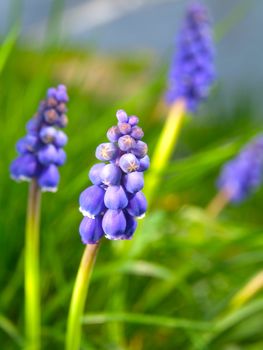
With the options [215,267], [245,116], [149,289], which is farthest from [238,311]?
[245,116]

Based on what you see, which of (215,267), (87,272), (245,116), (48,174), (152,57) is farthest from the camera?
(152,57)

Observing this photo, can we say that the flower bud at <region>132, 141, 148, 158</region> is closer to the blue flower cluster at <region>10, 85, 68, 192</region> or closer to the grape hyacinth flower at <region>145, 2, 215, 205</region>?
the blue flower cluster at <region>10, 85, 68, 192</region>

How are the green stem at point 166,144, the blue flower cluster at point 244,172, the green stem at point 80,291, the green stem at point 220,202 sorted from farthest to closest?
the green stem at point 220,202, the blue flower cluster at point 244,172, the green stem at point 166,144, the green stem at point 80,291

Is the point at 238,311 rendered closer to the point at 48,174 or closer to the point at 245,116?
the point at 48,174

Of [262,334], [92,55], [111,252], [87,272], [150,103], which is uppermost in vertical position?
[92,55]

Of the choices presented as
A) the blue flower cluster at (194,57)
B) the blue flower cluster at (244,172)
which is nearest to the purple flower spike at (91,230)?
the blue flower cluster at (194,57)

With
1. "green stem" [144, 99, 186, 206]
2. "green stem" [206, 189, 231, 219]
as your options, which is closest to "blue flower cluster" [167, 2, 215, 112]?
"green stem" [144, 99, 186, 206]

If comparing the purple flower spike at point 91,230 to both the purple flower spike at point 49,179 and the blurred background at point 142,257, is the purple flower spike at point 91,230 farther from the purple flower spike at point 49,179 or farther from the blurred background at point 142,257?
the blurred background at point 142,257
